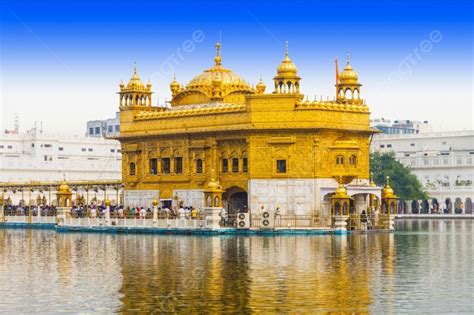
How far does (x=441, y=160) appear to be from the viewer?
11194cm

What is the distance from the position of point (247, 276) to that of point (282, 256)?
24.7ft

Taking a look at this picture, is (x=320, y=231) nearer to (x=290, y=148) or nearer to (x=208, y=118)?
(x=290, y=148)

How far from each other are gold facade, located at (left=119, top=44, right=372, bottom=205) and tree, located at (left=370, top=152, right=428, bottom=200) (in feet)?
129

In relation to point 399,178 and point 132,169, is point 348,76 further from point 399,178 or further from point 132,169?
point 399,178

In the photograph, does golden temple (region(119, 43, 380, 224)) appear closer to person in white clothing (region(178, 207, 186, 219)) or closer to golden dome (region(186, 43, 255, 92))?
golden dome (region(186, 43, 255, 92))

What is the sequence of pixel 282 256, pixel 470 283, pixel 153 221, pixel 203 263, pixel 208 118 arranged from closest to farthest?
pixel 470 283, pixel 203 263, pixel 282 256, pixel 153 221, pixel 208 118

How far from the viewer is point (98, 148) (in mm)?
120688

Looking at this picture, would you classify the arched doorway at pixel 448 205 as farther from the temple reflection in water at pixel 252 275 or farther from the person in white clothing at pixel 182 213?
the temple reflection in water at pixel 252 275

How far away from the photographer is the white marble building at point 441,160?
110 meters

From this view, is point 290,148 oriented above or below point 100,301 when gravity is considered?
above

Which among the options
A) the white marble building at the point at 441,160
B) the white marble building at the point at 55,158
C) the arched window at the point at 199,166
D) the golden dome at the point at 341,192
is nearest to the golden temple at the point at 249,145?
the arched window at the point at 199,166

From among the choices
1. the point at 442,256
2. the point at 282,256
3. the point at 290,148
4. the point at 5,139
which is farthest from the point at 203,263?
the point at 5,139

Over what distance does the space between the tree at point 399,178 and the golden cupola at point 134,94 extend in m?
41.5

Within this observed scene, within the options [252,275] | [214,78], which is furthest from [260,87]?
[252,275]
